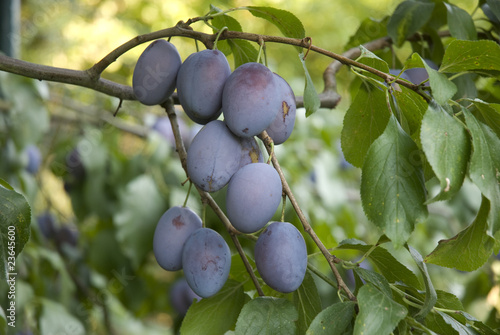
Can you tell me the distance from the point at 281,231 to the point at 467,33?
461mm

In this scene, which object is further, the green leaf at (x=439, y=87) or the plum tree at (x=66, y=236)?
the plum tree at (x=66, y=236)

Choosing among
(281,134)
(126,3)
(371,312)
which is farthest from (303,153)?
(126,3)

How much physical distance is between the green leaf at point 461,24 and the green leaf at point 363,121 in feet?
0.71

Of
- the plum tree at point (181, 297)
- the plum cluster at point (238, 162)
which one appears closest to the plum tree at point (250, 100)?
the plum cluster at point (238, 162)

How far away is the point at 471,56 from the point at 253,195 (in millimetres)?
277

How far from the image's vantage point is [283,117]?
20.3 inches

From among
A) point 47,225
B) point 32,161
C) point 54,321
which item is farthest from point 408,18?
point 47,225

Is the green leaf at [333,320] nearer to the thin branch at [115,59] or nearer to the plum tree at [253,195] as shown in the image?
the plum tree at [253,195]

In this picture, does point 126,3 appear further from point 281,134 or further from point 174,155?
point 281,134

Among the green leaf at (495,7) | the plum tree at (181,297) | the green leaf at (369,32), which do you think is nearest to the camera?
the green leaf at (495,7)

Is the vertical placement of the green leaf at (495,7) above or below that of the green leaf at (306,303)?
above

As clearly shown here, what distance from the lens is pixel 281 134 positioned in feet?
1.71

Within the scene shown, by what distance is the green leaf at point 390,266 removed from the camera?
1.77 ft

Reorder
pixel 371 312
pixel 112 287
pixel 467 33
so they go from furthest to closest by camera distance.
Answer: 1. pixel 112 287
2. pixel 467 33
3. pixel 371 312
